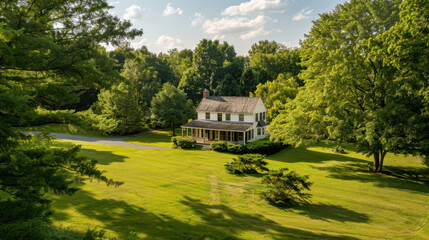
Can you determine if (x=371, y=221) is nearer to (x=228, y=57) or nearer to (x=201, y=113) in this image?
(x=201, y=113)

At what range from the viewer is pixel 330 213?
15070 millimetres

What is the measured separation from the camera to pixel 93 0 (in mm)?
12586

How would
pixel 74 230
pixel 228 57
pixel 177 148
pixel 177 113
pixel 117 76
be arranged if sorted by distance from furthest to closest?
pixel 228 57 → pixel 177 113 → pixel 177 148 → pixel 117 76 → pixel 74 230

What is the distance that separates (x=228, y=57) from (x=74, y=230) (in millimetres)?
77438

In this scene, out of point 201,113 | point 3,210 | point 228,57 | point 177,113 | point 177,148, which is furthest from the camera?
point 228,57

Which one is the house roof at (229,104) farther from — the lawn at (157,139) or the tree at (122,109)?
the tree at (122,109)

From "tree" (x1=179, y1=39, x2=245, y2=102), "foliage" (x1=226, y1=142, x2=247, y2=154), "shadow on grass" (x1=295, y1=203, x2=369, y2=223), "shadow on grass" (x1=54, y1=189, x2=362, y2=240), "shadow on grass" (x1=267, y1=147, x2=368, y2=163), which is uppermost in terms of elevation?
"tree" (x1=179, y1=39, x2=245, y2=102)

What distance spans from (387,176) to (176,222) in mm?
21148

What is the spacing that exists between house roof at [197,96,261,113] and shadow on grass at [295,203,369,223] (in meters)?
25.1

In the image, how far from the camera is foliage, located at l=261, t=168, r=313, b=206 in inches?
622

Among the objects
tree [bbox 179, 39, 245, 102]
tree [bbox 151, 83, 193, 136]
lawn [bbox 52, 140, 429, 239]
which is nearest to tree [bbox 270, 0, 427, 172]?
lawn [bbox 52, 140, 429, 239]

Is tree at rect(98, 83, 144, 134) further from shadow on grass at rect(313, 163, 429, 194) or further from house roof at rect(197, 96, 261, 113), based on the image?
shadow on grass at rect(313, 163, 429, 194)

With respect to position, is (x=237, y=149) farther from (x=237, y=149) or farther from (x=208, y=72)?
(x=208, y=72)

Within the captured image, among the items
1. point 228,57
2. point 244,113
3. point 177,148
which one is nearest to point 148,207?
point 177,148
